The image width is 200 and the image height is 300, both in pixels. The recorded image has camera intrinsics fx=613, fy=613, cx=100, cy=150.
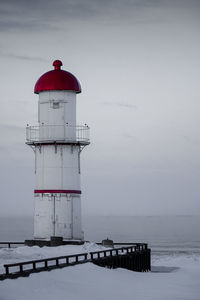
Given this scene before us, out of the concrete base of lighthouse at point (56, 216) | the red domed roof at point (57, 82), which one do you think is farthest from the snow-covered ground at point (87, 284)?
the red domed roof at point (57, 82)

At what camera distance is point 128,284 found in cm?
2670

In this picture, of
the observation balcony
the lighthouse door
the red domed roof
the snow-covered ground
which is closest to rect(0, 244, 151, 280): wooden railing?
the snow-covered ground

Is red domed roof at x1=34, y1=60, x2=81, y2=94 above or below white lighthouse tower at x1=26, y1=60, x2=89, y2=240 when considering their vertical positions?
above

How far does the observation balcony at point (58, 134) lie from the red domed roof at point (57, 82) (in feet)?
7.37

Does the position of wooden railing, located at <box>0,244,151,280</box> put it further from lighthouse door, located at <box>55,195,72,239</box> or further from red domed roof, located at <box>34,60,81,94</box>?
red domed roof, located at <box>34,60,81,94</box>

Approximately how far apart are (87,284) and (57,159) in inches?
518

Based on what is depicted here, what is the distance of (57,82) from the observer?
3628 cm

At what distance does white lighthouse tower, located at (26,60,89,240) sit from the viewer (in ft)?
119

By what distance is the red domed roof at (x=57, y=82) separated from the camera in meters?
36.3

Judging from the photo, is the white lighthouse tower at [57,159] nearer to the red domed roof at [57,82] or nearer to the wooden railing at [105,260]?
the red domed roof at [57,82]

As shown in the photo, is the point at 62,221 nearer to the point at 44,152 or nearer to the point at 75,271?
the point at 44,152

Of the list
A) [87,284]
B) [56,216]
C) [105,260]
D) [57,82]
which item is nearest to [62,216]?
[56,216]

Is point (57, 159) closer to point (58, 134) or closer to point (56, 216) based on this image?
point (58, 134)

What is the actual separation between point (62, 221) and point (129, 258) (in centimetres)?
539
